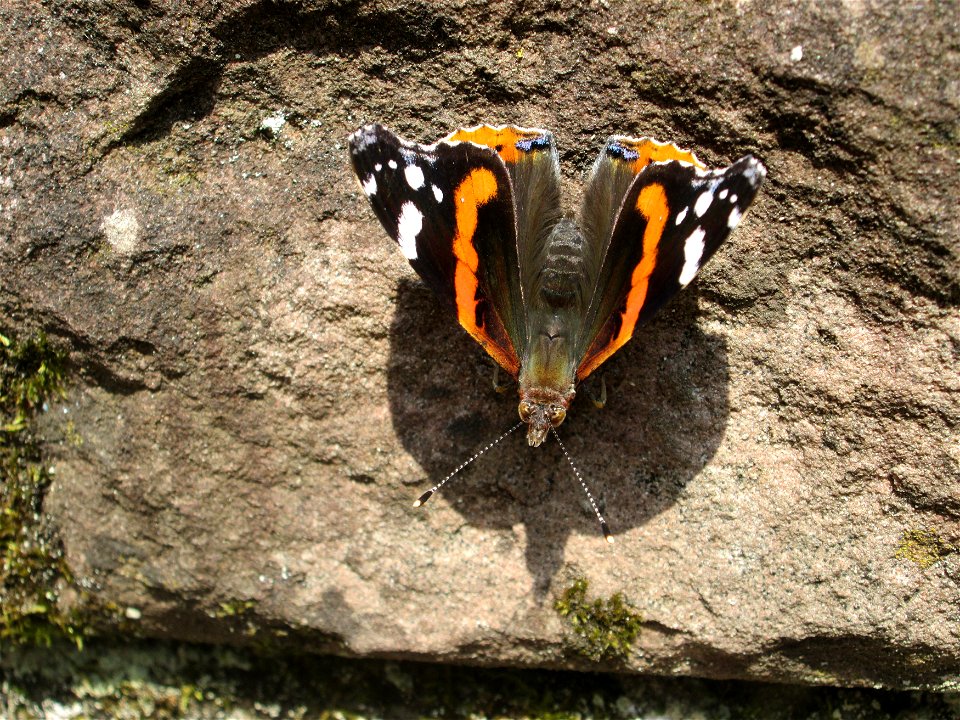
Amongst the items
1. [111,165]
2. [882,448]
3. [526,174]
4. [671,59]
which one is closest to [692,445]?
[882,448]

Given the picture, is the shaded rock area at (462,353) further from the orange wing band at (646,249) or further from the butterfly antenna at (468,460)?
the orange wing band at (646,249)

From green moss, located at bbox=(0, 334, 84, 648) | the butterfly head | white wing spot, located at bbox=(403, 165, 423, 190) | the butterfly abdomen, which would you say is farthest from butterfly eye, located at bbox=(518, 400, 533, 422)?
green moss, located at bbox=(0, 334, 84, 648)

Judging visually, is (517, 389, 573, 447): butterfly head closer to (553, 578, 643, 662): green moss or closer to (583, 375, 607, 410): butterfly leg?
(583, 375, 607, 410): butterfly leg

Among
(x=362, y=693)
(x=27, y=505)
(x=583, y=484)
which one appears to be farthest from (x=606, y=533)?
(x=27, y=505)

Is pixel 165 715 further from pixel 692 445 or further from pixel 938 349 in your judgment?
pixel 938 349

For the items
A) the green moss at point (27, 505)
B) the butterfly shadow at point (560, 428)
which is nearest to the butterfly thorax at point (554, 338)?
the butterfly shadow at point (560, 428)

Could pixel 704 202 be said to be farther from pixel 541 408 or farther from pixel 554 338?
pixel 541 408
